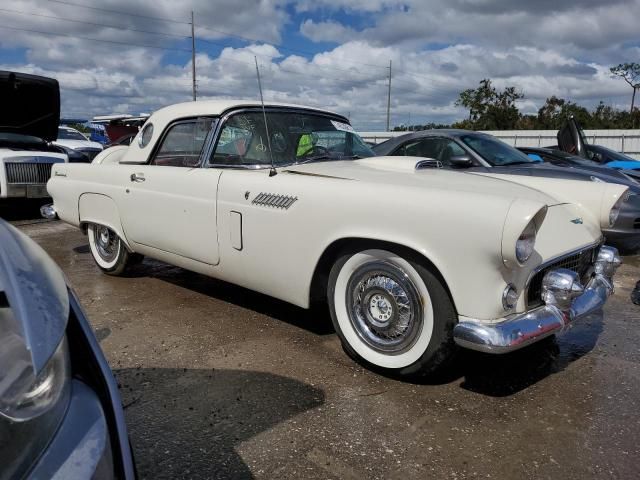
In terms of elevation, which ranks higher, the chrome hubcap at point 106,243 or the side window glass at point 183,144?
the side window glass at point 183,144

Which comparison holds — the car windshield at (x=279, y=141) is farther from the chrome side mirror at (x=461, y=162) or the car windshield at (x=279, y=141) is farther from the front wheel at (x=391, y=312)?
the chrome side mirror at (x=461, y=162)

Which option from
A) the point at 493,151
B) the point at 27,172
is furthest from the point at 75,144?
the point at 493,151

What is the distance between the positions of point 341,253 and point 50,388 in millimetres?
2082

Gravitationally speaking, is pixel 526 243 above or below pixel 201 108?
below

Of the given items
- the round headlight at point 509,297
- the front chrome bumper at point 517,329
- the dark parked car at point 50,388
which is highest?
the dark parked car at point 50,388

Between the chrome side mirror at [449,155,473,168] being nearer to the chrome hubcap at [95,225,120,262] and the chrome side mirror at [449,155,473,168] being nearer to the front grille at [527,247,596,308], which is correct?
the front grille at [527,247,596,308]

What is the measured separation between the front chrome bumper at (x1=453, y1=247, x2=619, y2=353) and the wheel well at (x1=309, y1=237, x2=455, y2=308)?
22cm

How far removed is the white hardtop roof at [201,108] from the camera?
3.99 metres

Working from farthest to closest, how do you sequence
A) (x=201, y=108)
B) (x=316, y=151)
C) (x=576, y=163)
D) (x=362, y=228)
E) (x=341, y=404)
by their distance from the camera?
(x=576, y=163) < (x=201, y=108) < (x=316, y=151) < (x=362, y=228) < (x=341, y=404)

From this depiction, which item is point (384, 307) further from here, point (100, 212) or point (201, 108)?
point (100, 212)

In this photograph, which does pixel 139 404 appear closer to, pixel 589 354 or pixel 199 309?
pixel 199 309

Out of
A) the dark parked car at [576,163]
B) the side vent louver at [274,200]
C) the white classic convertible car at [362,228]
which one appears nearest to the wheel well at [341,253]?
the white classic convertible car at [362,228]

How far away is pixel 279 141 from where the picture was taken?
3789mm

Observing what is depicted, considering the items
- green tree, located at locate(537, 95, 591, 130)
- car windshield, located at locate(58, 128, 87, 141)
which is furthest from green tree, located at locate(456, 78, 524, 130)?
car windshield, located at locate(58, 128, 87, 141)
